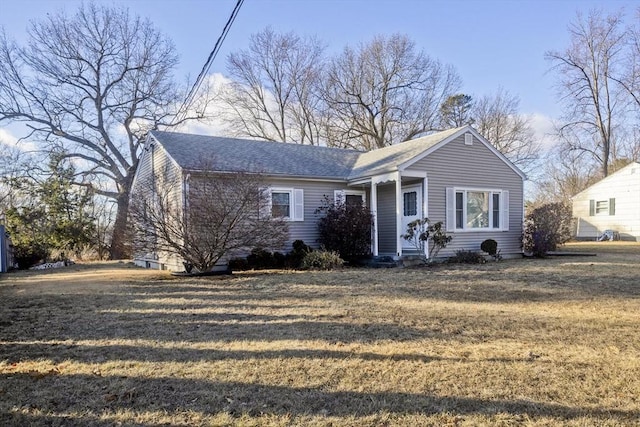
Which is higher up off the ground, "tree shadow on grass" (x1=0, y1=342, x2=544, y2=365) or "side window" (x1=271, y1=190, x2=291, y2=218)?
"side window" (x1=271, y1=190, x2=291, y2=218)

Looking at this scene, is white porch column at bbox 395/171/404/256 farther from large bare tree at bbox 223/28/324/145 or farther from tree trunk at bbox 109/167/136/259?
large bare tree at bbox 223/28/324/145

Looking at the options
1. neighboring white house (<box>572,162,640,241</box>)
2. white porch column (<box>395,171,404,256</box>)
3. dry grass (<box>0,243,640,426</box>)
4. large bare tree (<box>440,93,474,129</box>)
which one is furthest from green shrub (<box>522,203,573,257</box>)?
large bare tree (<box>440,93,474,129</box>)

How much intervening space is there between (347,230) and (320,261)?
1.58 metres

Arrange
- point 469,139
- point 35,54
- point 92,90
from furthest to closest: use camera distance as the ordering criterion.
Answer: point 92,90
point 35,54
point 469,139

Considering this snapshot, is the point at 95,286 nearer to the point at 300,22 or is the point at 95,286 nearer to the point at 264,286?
the point at 264,286

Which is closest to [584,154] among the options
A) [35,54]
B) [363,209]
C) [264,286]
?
[363,209]

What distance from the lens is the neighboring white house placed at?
24531 mm

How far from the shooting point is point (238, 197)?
35.6 feet

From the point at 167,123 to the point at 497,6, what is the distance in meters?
20.5

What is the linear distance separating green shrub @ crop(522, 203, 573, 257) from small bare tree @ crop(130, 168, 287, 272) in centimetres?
986

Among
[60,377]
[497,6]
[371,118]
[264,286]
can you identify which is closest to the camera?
[60,377]

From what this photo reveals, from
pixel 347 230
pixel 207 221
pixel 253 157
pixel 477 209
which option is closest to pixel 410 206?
pixel 477 209

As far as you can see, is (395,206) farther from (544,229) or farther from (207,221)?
(207,221)

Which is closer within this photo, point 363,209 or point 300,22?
point 300,22
